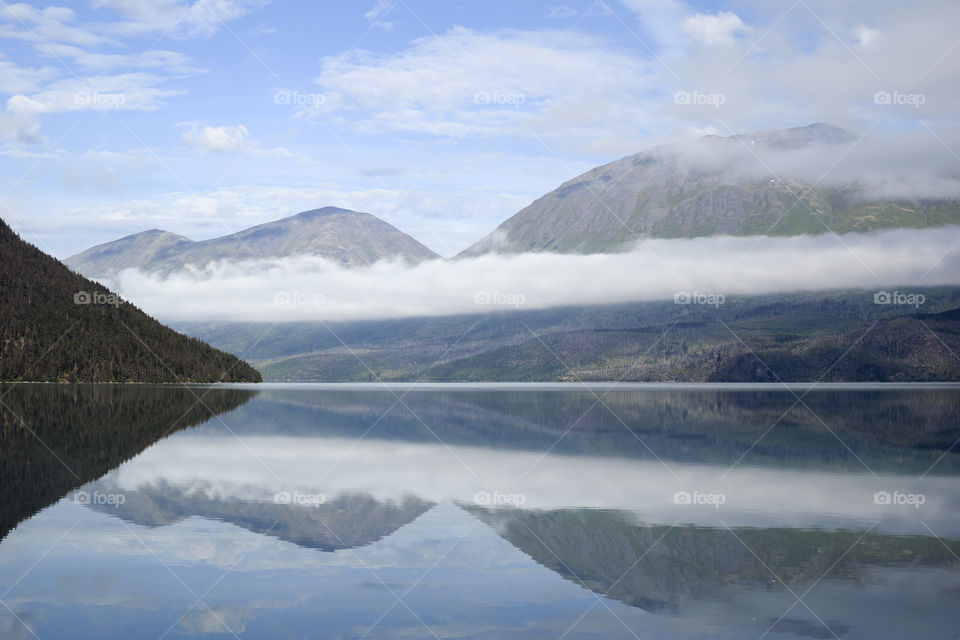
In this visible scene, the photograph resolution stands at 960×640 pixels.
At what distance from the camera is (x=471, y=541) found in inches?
1277

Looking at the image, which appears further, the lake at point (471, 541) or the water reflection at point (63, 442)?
the water reflection at point (63, 442)

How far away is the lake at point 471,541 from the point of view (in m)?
22.2

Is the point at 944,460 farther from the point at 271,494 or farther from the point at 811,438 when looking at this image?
the point at 271,494

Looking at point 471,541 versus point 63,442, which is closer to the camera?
point 471,541

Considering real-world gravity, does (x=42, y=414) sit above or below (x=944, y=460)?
below

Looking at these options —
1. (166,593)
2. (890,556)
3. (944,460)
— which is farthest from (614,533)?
(944,460)

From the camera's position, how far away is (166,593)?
24125 mm

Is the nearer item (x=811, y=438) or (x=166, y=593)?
(x=166, y=593)

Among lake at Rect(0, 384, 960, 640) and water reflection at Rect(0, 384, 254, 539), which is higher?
lake at Rect(0, 384, 960, 640)

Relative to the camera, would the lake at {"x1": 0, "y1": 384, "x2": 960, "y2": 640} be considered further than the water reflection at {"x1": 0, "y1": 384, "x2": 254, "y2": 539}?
No

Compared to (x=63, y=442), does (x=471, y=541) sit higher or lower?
higher

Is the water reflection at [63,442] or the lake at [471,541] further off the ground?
the lake at [471,541]

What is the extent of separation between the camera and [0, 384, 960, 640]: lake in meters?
22.2

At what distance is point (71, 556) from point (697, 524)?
24836 millimetres
